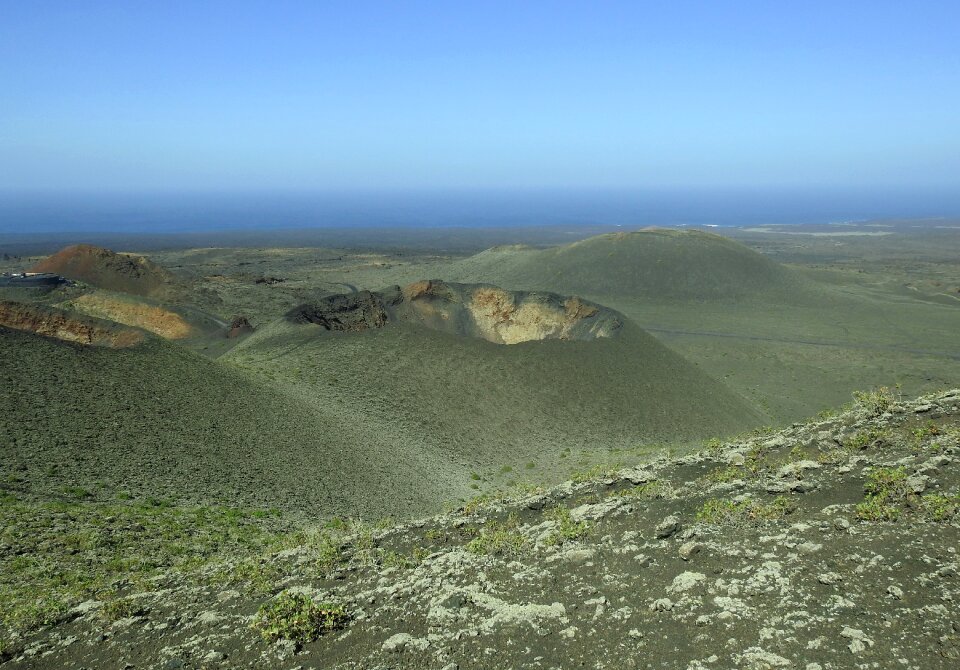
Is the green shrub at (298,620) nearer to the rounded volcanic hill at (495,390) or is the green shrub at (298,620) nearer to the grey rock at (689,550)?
the grey rock at (689,550)

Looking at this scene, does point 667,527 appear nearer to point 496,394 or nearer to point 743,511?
point 743,511

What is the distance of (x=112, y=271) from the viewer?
60062mm

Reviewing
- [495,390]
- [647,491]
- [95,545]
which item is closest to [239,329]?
[495,390]

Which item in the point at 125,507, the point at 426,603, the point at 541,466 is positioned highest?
the point at 426,603

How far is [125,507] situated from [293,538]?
4.20 metres

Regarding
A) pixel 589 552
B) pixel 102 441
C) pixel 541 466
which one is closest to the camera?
pixel 589 552

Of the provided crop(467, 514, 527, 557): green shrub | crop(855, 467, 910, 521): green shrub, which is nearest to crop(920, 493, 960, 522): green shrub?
crop(855, 467, 910, 521): green shrub

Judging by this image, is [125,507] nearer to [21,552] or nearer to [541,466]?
[21,552]

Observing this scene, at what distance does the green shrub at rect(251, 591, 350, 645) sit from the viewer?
7.66m

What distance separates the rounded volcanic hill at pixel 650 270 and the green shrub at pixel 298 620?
61313mm

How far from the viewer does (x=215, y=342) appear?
35.3 meters

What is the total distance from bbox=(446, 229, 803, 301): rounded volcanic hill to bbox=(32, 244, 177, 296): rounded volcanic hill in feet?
102

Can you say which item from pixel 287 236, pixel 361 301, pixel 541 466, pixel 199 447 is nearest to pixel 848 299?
pixel 361 301

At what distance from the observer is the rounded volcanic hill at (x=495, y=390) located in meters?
22.3
